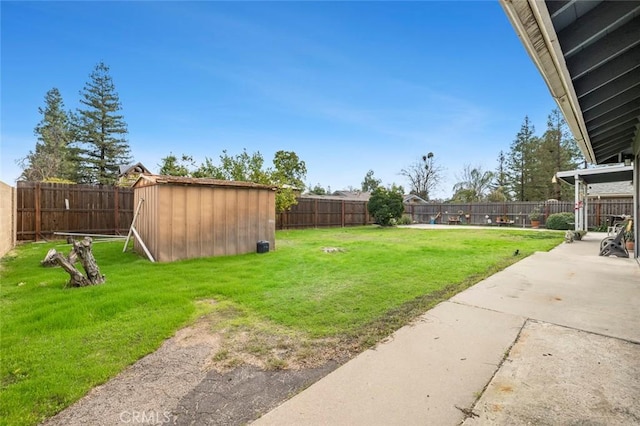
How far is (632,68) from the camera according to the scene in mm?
2789

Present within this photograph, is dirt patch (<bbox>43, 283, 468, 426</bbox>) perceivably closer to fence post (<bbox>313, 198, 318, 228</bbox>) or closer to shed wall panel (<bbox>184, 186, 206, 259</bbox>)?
shed wall panel (<bbox>184, 186, 206, 259</bbox>)

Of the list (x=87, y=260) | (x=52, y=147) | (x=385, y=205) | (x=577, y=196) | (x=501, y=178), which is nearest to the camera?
(x=87, y=260)

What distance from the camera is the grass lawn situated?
212 cm

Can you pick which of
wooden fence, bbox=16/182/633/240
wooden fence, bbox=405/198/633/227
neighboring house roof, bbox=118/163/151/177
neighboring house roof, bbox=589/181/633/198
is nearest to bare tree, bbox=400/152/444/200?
wooden fence, bbox=405/198/633/227

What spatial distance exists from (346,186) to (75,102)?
1548 inches

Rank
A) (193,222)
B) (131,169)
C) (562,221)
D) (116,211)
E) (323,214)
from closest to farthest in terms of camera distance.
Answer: (193,222) < (116,211) < (562,221) < (323,214) < (131,169)

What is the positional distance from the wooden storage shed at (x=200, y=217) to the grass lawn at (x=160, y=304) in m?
0.59

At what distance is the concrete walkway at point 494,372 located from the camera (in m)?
1.61

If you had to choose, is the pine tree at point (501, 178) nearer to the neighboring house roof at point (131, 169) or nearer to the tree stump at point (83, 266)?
the tree stump at point (83, 266)

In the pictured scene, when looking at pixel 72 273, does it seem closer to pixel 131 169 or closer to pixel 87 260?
pixel 87 260

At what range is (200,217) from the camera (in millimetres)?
7102

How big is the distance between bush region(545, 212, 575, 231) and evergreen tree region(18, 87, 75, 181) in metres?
33.8

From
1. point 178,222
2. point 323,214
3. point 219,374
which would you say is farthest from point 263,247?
point 323,214

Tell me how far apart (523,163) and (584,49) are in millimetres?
32409
